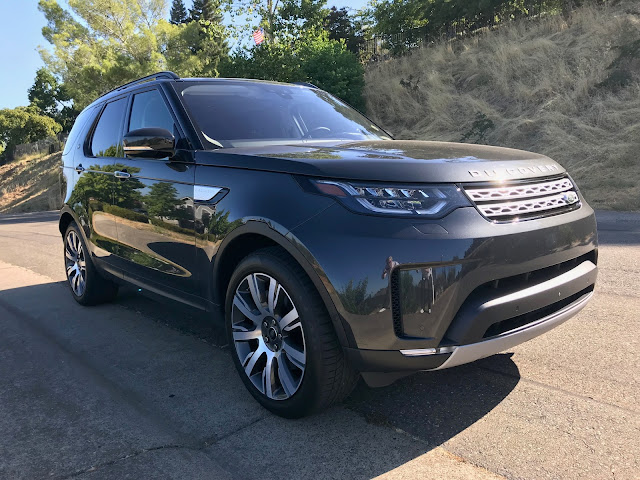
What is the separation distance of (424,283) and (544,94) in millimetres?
15929

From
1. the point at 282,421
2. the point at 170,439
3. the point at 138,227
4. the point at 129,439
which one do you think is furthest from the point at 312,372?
the point at 138,227

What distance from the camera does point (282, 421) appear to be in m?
2.66

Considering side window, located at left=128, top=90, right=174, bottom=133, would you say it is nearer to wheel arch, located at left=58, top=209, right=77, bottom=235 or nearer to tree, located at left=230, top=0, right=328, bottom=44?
wheel arch, located at left=58, top=209, right=77, bottom=235

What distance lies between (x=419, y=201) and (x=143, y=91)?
2644 mm

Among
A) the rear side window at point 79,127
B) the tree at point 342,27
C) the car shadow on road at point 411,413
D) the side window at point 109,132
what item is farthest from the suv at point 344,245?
the tree at point 342,27

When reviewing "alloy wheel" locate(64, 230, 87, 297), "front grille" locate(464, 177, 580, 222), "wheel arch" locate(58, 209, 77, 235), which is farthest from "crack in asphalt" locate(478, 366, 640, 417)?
"wheel arch" locate(58, 209, 77, 235)

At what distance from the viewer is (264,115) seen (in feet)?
11.9

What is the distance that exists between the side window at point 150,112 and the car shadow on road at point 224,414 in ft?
4.10

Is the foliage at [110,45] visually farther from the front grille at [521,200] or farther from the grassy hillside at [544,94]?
the front grille at [521,200]

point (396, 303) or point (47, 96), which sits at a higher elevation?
point (47, 96)

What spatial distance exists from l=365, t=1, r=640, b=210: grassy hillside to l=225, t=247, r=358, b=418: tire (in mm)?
9126

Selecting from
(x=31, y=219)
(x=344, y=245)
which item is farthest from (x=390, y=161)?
(x=31, y=219)

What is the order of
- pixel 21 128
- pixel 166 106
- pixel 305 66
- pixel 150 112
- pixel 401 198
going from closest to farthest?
pixel 401 198
pixel 166 106
pixel 150 112
pixel 305 66
pixel 21 128

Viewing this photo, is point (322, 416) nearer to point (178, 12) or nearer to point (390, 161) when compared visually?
point (390, 161)
